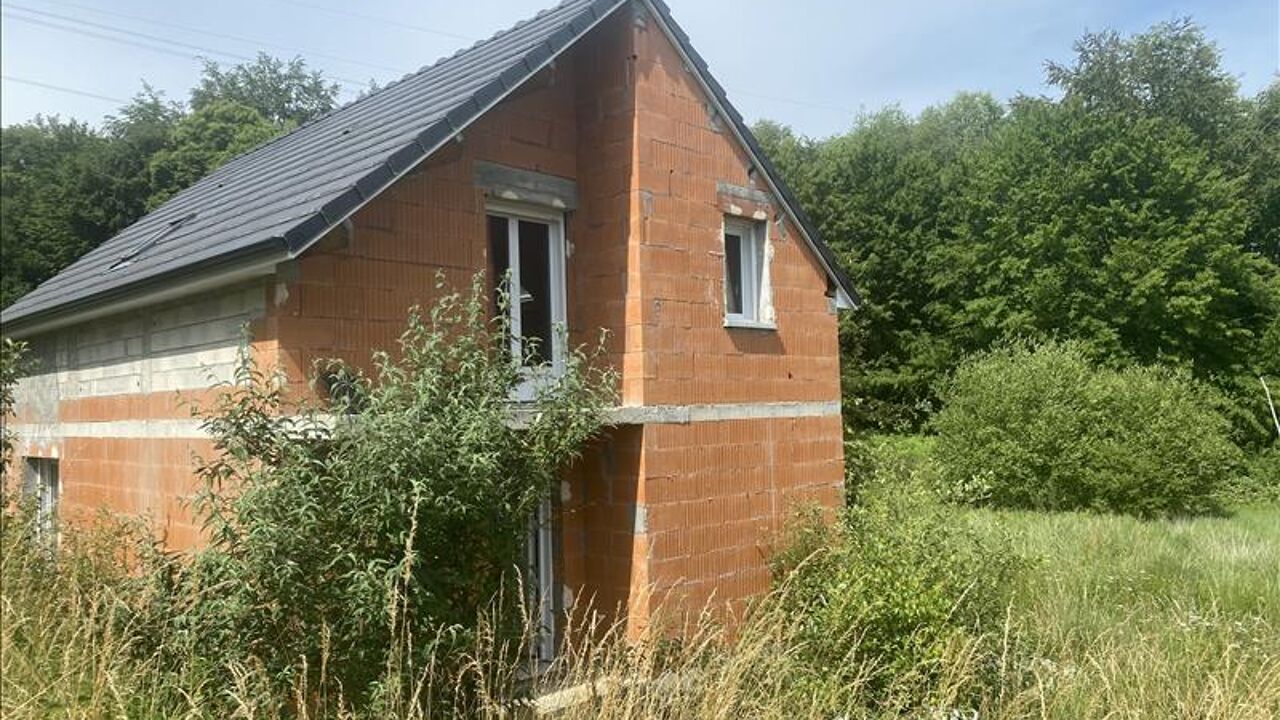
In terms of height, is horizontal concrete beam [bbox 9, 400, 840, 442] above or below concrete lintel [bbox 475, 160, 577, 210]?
below

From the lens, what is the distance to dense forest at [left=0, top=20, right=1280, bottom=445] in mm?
25156

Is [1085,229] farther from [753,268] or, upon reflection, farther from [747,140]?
[747,140]

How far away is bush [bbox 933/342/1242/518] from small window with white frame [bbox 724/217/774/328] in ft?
28.3

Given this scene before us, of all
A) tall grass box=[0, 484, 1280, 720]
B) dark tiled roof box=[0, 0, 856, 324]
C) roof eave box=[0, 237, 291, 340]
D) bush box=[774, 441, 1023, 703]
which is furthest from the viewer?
bush box=[774, 441, 1023, 703]

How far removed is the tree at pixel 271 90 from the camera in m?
35.7

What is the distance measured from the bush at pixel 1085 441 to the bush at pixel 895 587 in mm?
8101

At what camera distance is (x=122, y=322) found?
344 inches

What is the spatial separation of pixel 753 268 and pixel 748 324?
814mm

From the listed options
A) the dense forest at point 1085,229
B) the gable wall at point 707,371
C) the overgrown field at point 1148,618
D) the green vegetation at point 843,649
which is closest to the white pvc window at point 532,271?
the gable wall at point 707,371

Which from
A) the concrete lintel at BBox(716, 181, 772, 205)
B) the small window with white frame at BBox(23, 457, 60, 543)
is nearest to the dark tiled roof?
the concrete lintel at BBox(716, 181, 772, 205)

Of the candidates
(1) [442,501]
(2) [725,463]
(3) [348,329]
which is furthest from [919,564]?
(3) [348,329]

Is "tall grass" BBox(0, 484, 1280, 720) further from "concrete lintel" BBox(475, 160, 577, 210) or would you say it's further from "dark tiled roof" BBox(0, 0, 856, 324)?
"concrete lintel" BBox(475, 160, 577, 210)

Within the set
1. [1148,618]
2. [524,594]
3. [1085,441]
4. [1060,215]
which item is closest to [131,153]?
[524,594]

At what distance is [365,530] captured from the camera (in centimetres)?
534
